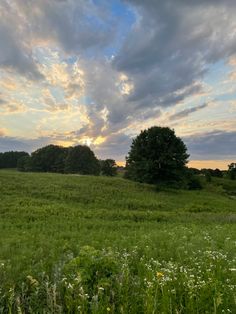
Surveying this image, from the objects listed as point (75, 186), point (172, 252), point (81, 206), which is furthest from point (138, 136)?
point (172, 252)

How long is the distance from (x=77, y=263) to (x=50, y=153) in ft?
330

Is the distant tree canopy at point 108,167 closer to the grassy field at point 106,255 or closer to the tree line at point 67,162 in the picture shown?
the tree line at point 67,162

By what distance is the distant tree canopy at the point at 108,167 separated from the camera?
104438 millimetres

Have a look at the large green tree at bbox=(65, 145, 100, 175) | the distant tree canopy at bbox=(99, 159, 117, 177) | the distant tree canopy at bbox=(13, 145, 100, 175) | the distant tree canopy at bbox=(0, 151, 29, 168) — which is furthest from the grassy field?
the distant tree canopy at bbox=(0, 151, 29, 168)

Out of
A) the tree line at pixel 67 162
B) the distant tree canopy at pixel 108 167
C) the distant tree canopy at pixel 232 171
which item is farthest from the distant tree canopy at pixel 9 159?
the distant tree canopy at pixel 232 171

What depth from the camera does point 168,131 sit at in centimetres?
5566

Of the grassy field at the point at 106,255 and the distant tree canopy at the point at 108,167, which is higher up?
the distant tree canopy at the point at 108,167

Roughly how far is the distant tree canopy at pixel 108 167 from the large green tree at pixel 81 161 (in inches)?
242

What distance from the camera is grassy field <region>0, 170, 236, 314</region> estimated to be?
19.3 ft

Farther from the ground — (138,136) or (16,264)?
(138,136)

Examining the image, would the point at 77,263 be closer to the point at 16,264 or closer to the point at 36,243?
the point at 16,264

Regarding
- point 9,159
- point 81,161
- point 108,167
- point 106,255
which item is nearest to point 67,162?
point 81,161

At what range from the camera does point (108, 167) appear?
344ft

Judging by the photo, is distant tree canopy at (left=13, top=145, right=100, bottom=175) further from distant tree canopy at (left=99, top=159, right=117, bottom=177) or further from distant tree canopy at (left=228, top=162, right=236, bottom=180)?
distant tree canopy at (left=228, top=162, right=236, bottom=180)
